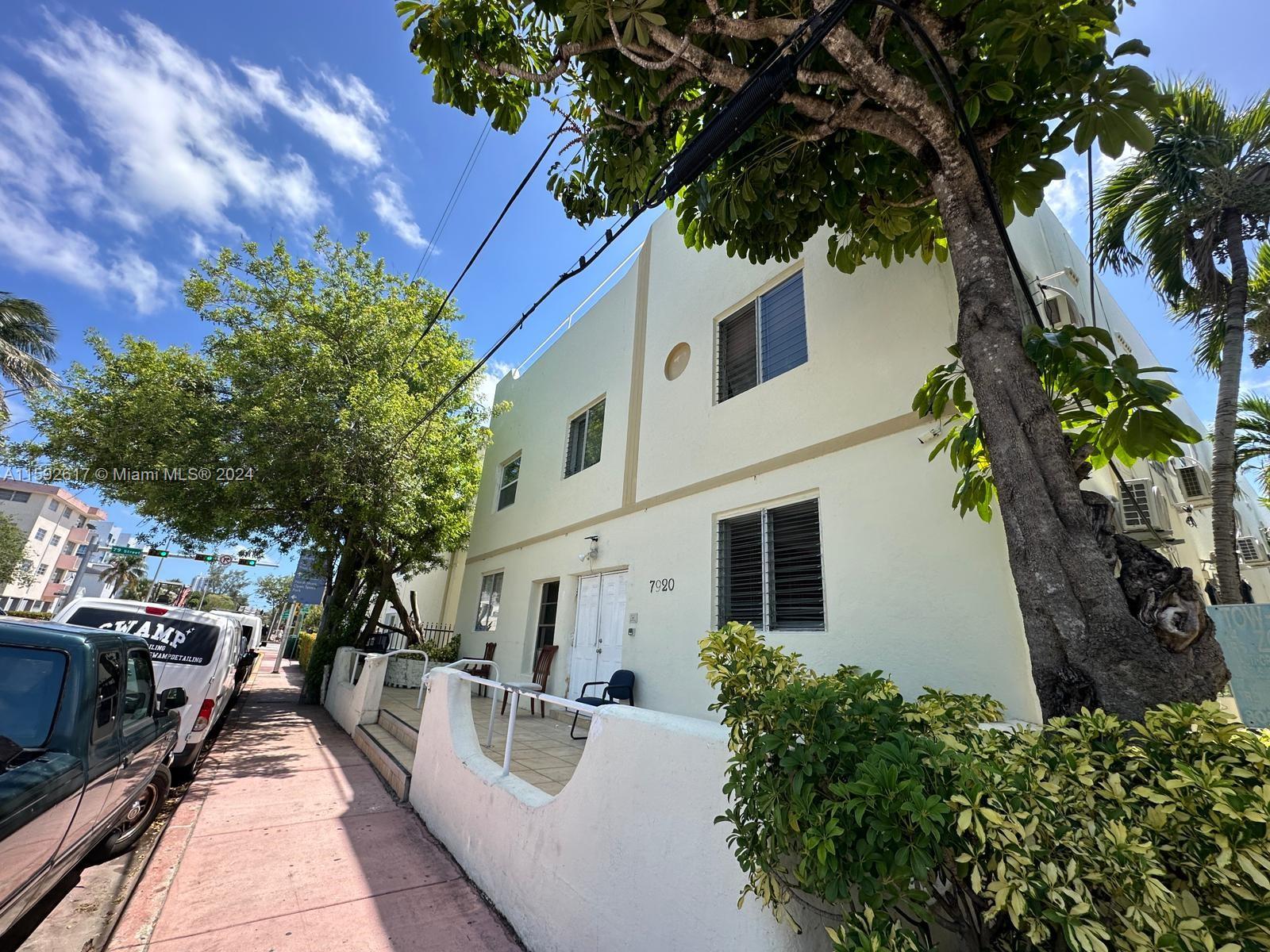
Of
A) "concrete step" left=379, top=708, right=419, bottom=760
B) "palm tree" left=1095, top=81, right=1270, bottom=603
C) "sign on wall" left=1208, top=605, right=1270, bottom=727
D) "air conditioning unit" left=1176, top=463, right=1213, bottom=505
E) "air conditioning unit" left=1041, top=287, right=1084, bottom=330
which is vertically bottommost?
"concrete step" left=379, top=708, right=419, bottom=760

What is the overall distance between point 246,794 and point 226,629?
212 centimetres

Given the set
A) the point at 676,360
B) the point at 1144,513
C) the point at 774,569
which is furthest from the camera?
the point at 676,360

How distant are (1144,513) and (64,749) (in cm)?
769

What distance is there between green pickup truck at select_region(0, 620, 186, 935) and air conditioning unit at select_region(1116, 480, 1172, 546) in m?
7.29

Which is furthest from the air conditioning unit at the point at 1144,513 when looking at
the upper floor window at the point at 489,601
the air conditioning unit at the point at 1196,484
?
the upper floor window at the point at 489,601

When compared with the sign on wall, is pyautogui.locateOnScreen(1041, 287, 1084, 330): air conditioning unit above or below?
above

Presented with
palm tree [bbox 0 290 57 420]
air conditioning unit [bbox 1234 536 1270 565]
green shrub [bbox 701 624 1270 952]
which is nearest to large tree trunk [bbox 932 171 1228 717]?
green shrub [bbox 701 624 1270 952]

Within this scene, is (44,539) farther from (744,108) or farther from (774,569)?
(744,108)

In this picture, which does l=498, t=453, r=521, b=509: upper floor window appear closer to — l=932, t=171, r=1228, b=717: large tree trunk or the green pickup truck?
the green pickup truck

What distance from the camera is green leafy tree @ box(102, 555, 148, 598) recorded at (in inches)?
1949

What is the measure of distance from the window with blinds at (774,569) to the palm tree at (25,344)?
2513 centimetres

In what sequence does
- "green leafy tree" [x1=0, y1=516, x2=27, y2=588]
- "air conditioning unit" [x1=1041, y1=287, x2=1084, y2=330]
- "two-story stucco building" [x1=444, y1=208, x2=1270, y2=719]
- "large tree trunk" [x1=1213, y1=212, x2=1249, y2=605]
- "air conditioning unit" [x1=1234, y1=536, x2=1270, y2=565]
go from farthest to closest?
"green leafy tree" [x1=0, y1=516, x2=27, y2=588] < "air conditioning unit" [x1=1234, y1=536, x2=1270, y2=565] < "large tree trunk" [x1=1213, y1=212, x2=1249, y2=605] < "air conditioning unit" [x1=1041, y1=287, x2=1084, y2=330] < "two-story stucco building" [x1=444, y1=208, x2=1270, y2=719]

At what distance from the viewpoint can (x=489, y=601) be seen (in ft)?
42.7

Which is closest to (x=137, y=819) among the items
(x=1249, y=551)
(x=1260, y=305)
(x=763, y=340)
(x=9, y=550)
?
(x=763, y=340)
